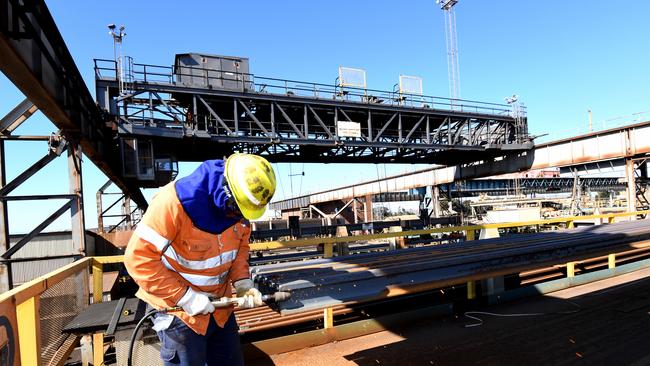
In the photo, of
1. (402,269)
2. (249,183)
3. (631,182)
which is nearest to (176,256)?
(249,183)

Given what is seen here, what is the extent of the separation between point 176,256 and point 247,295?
0.57m

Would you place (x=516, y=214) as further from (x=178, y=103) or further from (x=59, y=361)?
(x=59, y=361)

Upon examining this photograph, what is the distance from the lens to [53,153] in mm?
7129

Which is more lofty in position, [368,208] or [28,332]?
[28,332]

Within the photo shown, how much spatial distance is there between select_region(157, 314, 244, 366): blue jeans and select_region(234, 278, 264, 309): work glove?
25 cm

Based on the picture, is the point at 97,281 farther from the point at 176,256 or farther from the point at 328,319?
the point at 328,319

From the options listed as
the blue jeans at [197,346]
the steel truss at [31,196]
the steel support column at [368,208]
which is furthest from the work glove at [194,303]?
the steel support column at [368,208]

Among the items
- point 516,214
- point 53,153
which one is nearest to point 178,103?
point 53,153

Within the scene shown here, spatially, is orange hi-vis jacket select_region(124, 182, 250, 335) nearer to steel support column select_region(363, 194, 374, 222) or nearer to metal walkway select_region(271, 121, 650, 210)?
metal walkway select_region(271, 121, 650, 210)

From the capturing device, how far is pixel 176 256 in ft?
7.15

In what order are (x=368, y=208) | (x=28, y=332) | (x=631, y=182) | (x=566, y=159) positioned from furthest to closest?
→ (x=368, y=208)
(x=566, y=159)
(x=631, y=182)
(x=28, y=332)

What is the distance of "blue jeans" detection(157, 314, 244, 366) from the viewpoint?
216cm

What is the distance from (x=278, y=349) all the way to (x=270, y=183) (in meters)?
2.53

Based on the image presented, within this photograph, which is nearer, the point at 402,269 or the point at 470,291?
the point at 402,269
